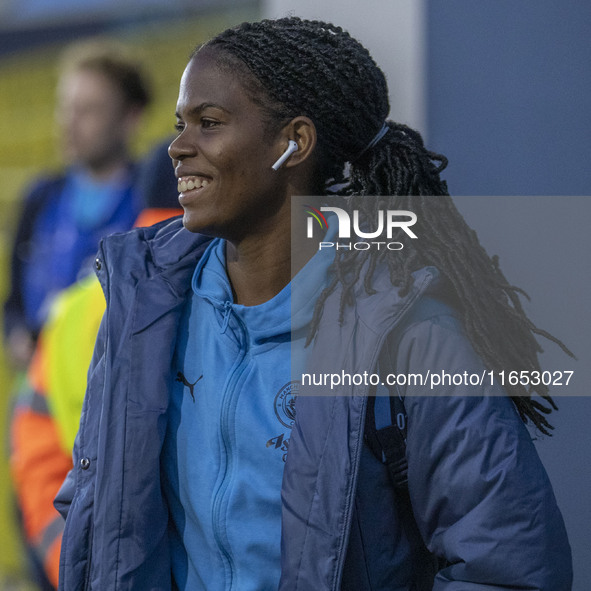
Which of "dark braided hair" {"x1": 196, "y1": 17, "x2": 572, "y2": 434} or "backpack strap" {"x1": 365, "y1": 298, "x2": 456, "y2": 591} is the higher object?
"dark braided hair" {"x1": 196, "y1": 17, "x2": 572, "y2": 434}

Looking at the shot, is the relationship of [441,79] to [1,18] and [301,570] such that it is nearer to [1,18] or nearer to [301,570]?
[301,570]

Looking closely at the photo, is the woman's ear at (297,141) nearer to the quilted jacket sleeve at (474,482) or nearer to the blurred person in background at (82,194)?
the quilted jacket sleeve at (474,482)

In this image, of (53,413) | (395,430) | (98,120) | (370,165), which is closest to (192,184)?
(370,165)

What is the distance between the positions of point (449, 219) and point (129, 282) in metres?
0.67

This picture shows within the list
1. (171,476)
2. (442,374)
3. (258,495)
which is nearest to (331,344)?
(442,374)

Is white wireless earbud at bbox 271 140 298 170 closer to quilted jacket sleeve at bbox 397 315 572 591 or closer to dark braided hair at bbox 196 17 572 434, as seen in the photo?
dark braided hair at bbox 196 17 572 434

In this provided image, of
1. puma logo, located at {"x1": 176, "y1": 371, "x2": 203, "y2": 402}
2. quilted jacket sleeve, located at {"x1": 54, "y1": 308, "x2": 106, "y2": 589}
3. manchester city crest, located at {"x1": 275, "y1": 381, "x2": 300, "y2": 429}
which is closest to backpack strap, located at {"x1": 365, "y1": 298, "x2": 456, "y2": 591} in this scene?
manchester city crest, located at {"x1": 275, "y1": 381, "x2": 300, "y2": 429}

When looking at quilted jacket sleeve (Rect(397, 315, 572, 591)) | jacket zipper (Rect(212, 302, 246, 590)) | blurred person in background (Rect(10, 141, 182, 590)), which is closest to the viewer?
quilted jacket sleeve (Rect(397, 315, 572, 591))

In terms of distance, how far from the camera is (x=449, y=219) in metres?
1.86

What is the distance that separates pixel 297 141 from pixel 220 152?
173mm

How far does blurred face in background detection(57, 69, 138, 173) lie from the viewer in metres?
4.45

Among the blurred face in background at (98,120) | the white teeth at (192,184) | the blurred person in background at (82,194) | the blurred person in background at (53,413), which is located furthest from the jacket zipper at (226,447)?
the blurred face in background at (98,120)

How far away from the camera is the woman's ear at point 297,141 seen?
1.84 m

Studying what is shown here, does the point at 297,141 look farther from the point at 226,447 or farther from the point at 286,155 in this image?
the point at 226,447
